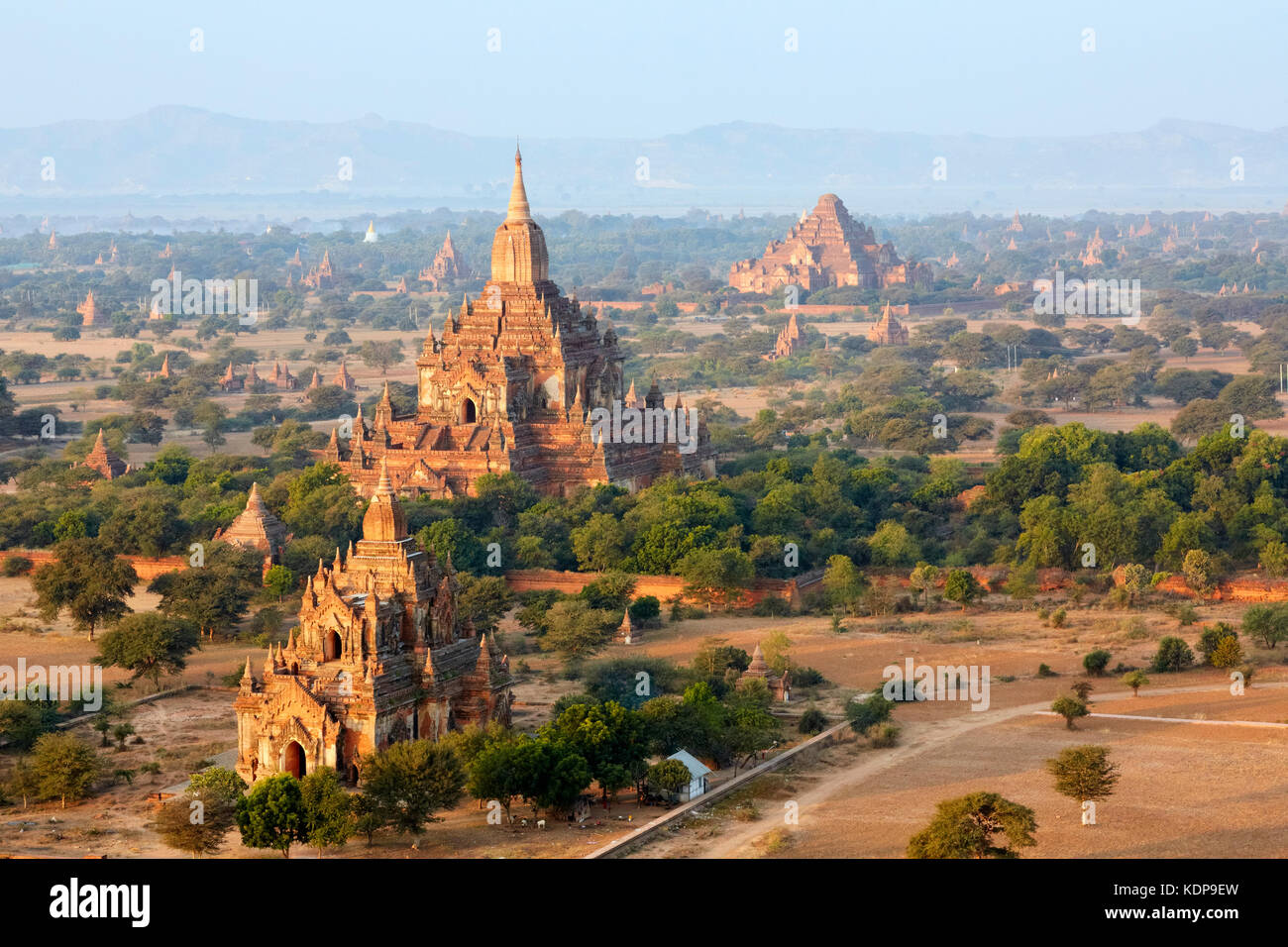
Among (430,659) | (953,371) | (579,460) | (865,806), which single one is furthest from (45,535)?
Answer: (953,371)

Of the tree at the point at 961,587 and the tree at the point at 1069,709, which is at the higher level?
the tree at the point at 961,587

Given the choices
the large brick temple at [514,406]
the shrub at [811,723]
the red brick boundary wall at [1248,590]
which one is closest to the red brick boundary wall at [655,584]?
the large brick temple at [514,406]

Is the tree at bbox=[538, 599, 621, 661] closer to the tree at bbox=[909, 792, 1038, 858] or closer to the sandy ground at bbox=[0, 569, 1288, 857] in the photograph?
the sandy ground at bbox=[0, 569, 1288, 857]

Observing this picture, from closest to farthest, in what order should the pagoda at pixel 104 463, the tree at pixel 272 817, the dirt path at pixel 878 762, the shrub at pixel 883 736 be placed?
the tree at pixel 272 817
the dirt path at pixel 878 762
the shrub at pixel 883 736
the pagoda at pixel 104 463

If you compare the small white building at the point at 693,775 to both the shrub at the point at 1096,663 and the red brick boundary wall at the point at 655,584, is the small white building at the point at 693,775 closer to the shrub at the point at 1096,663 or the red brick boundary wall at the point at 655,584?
the shrub at the point at 1096,663

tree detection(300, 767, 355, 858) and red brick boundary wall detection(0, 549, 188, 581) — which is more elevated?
red brick boundary wall detection(0, 549, 188, 581)

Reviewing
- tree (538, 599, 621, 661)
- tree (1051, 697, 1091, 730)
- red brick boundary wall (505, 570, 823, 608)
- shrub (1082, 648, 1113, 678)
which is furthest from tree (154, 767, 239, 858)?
red brick boundary wall (505, 570, 823, 608)

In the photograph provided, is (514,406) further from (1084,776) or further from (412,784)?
(1084,776)

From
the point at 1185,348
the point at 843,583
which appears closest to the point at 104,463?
the point at 843,583
